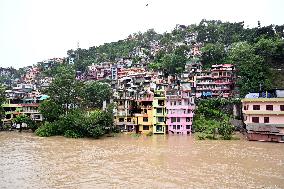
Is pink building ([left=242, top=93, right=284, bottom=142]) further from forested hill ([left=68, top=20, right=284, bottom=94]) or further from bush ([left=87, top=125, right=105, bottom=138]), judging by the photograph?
bush ([left=87, top=125, right=105, bottom=138])

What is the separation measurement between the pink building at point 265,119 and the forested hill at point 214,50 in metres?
7.02

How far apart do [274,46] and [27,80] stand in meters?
50.5

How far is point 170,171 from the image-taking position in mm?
18984

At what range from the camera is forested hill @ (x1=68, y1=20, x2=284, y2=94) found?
39094 millimetres

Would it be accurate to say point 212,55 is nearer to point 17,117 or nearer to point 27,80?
point 17,117

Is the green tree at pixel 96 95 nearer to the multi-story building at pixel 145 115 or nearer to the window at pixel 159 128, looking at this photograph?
the multi-story building at pixel 145 115

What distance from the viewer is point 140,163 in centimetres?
2106

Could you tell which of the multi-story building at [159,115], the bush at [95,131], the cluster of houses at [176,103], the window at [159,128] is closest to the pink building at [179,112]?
the cluster of houses at [176,103]

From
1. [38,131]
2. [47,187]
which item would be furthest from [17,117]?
[47,187]

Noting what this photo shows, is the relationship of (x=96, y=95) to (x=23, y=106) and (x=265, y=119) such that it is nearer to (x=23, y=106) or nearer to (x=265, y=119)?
(x=23, y=106)

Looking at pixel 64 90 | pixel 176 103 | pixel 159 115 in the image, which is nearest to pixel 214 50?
pixel 176 103

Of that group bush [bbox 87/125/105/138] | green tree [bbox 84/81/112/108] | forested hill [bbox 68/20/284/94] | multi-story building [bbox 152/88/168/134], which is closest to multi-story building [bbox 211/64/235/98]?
forested hill [bbox 68/20/284/94]

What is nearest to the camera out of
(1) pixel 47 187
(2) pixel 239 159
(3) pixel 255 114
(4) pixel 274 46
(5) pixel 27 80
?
(1) pixel 47 187

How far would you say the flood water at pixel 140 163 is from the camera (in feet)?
55.2
